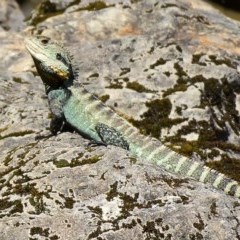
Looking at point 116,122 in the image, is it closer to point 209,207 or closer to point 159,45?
point 209,207

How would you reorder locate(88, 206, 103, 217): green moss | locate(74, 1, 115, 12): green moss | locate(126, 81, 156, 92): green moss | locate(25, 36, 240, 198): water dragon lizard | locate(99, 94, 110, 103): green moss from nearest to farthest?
locate(88, 206, 103, 217): green moss, locate(25, 36, 240, 198): water dragon lizard, locate(99, 94, 110, 103): green moss, locate(126, 81, 156, 92): green moss, locate(74, 1, 115, 12): green moss

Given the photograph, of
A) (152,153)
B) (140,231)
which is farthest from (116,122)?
(140,231)

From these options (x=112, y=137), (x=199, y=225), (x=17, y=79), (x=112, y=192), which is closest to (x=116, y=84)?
(x=17, y=79)

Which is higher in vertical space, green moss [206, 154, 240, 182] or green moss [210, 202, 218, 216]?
green moss [210, 202, 218, 216]

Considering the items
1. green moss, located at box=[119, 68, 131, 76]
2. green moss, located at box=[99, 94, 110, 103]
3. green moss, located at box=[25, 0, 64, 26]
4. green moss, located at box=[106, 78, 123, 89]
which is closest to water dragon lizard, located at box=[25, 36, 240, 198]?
→ green moss, located at box=[99, 94, 110, 103]

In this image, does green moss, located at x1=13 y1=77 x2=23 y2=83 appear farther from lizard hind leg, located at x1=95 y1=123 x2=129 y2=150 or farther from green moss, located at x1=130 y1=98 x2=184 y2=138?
lizard hind leg, located at x1=95 y1=123 x2=129 y2=150

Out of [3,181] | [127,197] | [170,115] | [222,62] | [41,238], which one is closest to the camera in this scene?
[41,238]
